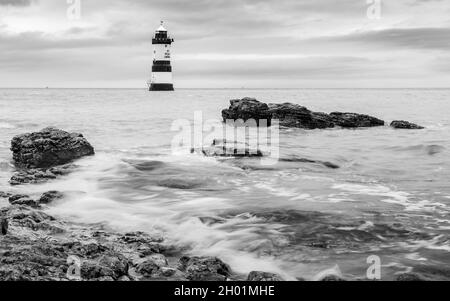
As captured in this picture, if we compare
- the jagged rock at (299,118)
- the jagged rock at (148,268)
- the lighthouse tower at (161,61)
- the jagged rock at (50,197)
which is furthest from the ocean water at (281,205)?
the lighthouse tower at (161,61)

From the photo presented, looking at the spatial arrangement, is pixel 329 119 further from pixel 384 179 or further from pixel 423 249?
pixel 423 249

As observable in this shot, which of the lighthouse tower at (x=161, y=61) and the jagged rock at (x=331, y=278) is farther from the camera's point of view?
the lighthouse tower at (x=161, y=61)

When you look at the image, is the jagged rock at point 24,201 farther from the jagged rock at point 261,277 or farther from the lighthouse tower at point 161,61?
the lighthouse tower at point 161,61

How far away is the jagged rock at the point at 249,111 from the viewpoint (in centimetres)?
3266

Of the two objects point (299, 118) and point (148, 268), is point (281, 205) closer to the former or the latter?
point (148, 268)

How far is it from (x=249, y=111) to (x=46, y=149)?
19282 mm

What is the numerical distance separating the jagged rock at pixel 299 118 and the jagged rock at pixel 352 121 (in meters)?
0.51

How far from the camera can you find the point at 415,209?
10.4m

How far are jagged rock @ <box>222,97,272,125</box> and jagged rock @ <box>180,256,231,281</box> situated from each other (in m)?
25.6

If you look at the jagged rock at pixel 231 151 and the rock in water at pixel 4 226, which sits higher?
the jagged rock at pixel 231 151

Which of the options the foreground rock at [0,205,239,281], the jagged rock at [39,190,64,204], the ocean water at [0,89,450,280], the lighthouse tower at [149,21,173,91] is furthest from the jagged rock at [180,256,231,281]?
the lighthouse tower at [149,21,173,91]

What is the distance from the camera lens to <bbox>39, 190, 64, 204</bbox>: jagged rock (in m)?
10.6

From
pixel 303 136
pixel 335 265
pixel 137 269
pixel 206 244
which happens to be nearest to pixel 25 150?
pixel 206 244

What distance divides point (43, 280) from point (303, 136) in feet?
71.9
